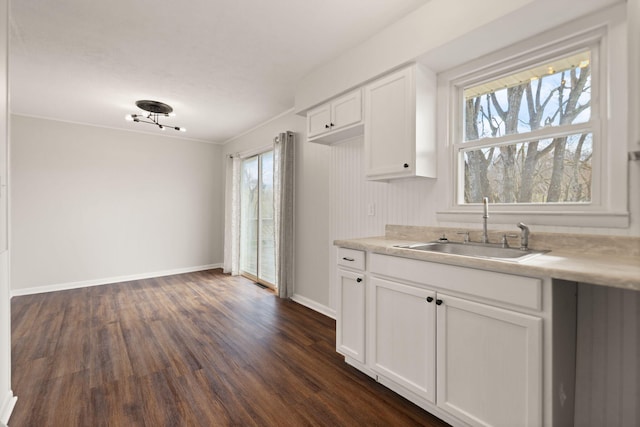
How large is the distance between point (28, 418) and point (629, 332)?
10.8ft

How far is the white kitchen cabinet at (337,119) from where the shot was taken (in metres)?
2.61

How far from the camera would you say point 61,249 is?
458 centimetres

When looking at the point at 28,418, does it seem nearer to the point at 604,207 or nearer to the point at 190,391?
the point at 190,391

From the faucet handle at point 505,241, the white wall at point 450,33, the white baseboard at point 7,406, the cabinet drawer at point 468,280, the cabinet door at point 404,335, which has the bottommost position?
the white baseboard at point 7,406

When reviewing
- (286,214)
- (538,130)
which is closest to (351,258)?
(538,130)

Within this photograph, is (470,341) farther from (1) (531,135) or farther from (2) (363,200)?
(2) (363,200)

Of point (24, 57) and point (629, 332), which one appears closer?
point (629, 332)

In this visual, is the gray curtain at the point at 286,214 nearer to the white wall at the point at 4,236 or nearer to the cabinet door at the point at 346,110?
the cabinet door at the point at 346,110

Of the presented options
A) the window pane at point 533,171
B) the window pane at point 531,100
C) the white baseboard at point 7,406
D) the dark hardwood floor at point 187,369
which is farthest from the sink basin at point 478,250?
the white baseboard at point 7,406

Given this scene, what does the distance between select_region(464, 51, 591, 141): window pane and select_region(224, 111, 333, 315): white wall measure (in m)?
1.70

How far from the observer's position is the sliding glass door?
4.94 m

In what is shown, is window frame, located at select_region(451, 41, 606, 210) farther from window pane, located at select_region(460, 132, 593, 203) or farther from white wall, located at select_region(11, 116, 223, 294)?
white wall, located at select_region(11, 116, 223, 294)

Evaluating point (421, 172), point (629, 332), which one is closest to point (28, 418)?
point (421, 172)

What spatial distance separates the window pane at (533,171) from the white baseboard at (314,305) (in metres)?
1.96
